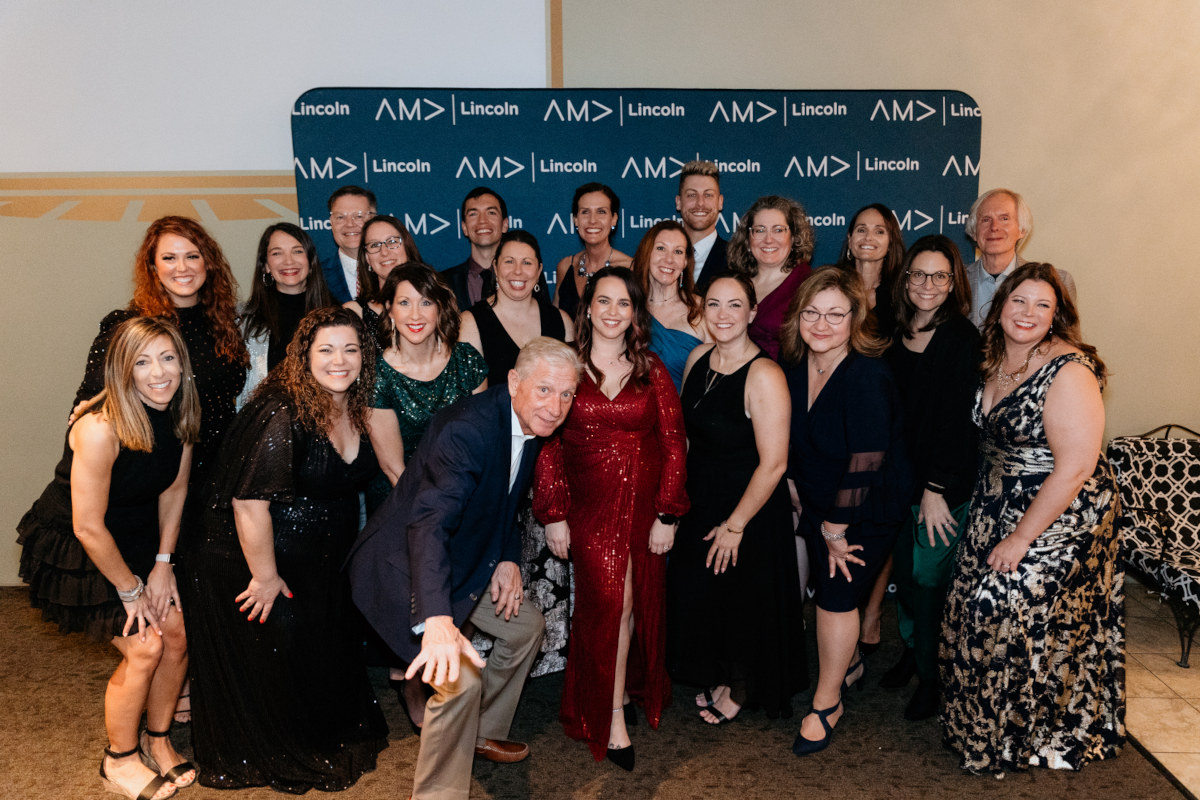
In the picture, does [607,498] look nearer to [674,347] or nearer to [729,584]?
[729,584]

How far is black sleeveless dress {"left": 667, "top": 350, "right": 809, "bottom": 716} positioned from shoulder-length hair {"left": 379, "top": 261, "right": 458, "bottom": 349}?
92cm

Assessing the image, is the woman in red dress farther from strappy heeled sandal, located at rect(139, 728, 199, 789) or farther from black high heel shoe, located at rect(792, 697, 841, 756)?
strappy heeled sandal, located at rect(139, 728, 199, 789)

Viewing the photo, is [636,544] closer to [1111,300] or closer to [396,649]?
[396,649]

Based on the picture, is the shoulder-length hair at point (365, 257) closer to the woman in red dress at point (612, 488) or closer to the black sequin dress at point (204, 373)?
the black sequin dress at point (204, 373)

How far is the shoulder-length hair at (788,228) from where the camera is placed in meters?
3.79

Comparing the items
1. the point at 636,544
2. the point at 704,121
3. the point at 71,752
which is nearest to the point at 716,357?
the point at 636,544

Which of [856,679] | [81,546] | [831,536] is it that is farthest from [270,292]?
[856,679]

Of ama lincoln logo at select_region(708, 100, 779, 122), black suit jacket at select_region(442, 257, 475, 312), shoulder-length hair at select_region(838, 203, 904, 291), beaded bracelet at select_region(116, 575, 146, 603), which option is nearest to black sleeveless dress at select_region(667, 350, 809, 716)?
shoulder-length hair at select_region(838, 203, 904, 291)

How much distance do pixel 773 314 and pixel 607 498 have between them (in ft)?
4.09

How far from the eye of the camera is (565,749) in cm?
322

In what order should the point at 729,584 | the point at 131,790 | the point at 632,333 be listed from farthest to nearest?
the point at 729,584 < the point at 632,333 < the point at 131,790

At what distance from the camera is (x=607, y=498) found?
298 centimetres

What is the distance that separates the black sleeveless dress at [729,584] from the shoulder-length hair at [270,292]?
166 cm

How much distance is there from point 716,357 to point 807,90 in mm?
2219
